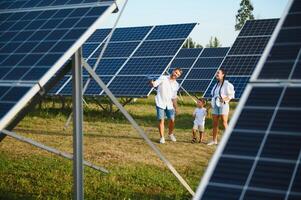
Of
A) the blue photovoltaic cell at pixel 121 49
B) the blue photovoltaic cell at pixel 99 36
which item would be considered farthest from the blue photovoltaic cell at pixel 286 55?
the blue photovoltaic cell at pixel 99 36

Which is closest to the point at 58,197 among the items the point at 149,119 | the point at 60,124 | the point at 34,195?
the point at 34,195

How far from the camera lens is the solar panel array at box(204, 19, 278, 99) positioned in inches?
703

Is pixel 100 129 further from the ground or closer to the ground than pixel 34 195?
further from the ground

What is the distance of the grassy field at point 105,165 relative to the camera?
7.51 metres

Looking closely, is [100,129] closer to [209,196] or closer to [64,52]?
[64,52]

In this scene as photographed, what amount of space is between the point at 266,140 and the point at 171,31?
1742 cm

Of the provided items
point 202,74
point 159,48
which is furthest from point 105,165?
point 202,74

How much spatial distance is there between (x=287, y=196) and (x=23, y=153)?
880 centimetres

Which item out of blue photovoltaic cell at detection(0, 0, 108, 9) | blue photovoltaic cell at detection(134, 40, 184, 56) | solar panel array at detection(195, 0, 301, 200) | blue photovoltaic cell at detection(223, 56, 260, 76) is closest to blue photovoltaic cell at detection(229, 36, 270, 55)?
blue photovoltaic cell at detection(223, 56, 260, 76)

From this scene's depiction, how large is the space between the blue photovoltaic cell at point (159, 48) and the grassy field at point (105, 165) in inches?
165

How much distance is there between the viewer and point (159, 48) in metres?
19.1

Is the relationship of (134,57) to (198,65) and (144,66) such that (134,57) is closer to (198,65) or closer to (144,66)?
(144,66)

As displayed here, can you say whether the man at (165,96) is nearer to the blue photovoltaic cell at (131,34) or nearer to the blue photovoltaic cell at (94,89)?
the blue photovoltaic cell at (94,89)

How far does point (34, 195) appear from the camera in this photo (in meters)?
7.28
